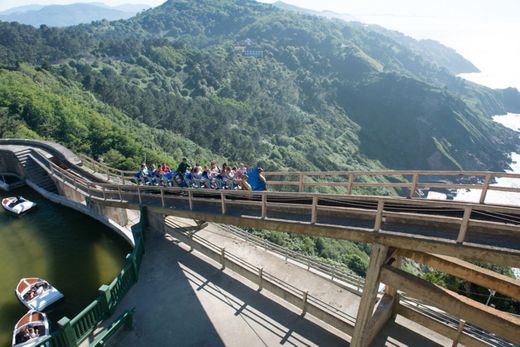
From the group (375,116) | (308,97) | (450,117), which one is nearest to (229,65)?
(308,97)

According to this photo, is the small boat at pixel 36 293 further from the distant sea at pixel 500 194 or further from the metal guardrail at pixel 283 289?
the distant sea at pixel 500 194

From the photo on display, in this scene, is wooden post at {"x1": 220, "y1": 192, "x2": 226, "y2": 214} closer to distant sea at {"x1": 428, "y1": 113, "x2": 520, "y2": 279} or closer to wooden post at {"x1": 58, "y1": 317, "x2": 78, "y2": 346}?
wooden post at {"x1": 58, "y1": 317, "x2": 78, "y2": 346}

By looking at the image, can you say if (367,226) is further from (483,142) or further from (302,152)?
(483,142)

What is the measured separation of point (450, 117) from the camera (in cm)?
Result: 14538

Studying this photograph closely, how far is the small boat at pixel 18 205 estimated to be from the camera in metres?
19.0

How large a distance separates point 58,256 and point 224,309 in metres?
9.01

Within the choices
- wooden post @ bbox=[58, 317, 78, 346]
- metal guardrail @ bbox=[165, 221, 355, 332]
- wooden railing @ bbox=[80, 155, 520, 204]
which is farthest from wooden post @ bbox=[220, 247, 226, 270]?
wooden post @ bbox=[58, 317, 78, 346]

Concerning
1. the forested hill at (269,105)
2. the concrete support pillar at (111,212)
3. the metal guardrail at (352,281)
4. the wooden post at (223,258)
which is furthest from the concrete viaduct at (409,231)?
the forested hill at (269,105)

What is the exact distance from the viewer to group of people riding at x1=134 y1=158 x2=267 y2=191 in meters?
13.6

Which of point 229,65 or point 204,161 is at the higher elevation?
point 229,65

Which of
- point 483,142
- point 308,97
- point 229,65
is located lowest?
point 483,142

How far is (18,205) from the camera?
19.3m

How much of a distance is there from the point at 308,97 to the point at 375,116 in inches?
1155

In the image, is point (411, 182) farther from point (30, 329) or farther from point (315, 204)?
point (30, 329)
